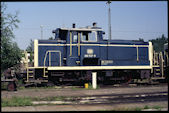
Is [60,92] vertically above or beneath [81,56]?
beneath

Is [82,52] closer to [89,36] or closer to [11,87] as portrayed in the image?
[89,36]

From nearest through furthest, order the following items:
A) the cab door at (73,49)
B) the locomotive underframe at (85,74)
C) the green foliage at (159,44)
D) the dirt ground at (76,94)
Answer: the dirt ground at (76,94) < the locomotive underframe at (85,74) < the cab door at (73,49) < the green foliage at (159,44)

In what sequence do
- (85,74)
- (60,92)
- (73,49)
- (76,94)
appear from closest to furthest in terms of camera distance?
(76,94), (60,92), (73,49), (85,74)

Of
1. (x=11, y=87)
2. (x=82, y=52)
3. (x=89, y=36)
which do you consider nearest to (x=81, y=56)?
(x=82, y=52)

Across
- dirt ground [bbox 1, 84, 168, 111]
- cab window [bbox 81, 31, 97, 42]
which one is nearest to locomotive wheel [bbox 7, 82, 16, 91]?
dirt ground [bbox 1, 84, 168, 111]

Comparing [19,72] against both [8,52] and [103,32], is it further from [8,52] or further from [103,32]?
[103,32]

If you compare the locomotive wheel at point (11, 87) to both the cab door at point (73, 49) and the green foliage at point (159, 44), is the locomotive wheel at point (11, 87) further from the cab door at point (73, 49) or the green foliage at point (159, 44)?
the green foliage at point (159, 44)

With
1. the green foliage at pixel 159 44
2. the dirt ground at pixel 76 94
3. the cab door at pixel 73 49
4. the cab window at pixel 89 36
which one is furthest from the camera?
the green foliage at pixel 159 44

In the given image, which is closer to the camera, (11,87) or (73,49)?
(11,87)

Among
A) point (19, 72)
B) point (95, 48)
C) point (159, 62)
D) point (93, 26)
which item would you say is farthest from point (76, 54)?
point (159, 62)

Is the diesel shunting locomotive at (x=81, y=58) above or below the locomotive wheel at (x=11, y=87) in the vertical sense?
→ above

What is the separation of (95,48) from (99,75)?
1904 millimetres

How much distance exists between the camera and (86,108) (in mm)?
7316

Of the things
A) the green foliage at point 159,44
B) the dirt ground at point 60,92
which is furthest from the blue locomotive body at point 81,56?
the green foliage at point 159,44
